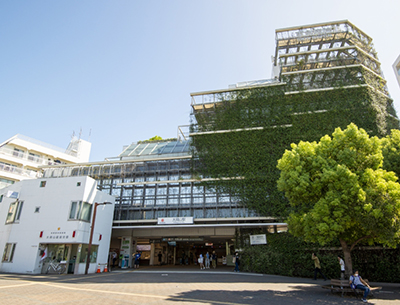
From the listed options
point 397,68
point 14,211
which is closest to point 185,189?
point 14,211

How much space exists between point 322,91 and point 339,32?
929cm

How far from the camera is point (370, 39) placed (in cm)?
3244

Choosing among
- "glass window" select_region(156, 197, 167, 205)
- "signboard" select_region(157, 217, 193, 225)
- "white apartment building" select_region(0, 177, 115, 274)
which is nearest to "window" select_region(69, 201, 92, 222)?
"white apartment building" select_region(0, 177, 115, 274)

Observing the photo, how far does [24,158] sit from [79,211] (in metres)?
27.8

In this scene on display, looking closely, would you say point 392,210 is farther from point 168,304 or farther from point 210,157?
point 210,157

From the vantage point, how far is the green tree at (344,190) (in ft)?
39.5

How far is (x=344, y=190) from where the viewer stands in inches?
488

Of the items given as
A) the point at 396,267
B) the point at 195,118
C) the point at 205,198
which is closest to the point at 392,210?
the point at 396,267

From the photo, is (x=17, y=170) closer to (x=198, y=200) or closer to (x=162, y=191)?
(x=162, y=191)

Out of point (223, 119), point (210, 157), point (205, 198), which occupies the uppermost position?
point (223, 119)

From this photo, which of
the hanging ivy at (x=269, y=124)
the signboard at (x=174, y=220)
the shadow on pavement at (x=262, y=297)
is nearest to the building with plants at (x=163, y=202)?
the signboard at (x=174, y=220)

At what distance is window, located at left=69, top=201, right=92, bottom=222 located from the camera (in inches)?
792

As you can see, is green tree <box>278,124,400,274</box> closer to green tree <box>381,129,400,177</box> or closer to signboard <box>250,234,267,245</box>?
green tree <box>381,129,400,177</box>

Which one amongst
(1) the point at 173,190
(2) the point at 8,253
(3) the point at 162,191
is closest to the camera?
(2) the point at 8,253
